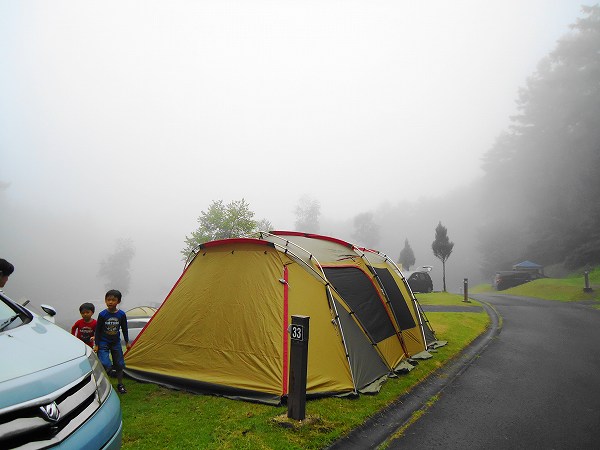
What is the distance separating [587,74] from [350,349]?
60.5 meters

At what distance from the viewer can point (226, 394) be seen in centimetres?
550

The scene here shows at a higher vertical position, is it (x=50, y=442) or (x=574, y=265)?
(x=574, y=265)

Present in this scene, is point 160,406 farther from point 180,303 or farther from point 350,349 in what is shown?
point 350,349

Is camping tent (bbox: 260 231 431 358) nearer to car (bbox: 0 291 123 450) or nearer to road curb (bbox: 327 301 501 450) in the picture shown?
road curb (bbox: 327 301 501 450)

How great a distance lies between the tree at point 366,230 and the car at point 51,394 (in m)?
75.0

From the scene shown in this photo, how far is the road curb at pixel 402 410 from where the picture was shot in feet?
13.8

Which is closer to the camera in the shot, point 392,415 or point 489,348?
point 392,415

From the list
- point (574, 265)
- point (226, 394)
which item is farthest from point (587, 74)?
point (226, 394)

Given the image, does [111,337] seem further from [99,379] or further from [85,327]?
[99,379]

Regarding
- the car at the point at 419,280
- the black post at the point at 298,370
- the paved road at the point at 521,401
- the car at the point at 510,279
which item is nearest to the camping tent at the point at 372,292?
the paved road at the point at 521,401

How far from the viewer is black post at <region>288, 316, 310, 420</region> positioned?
4438 millimetres

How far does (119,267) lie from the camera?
2864 inches

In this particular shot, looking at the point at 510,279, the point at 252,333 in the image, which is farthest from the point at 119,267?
the point at 252,333

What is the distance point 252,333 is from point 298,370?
1483mm
